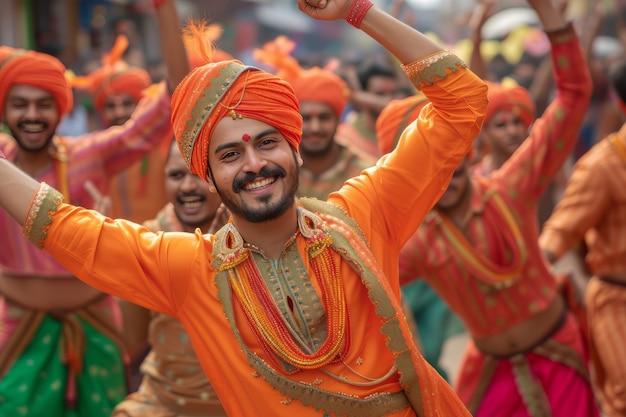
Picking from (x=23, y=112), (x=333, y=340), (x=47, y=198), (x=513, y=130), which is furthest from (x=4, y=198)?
(x=513, y=130)

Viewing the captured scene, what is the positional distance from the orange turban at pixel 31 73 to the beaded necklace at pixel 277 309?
2513mm

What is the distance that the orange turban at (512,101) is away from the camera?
268 inches

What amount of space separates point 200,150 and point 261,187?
240 mm

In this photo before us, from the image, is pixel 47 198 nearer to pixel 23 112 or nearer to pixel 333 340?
pixel 333 340

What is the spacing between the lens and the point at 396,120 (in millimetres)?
5059

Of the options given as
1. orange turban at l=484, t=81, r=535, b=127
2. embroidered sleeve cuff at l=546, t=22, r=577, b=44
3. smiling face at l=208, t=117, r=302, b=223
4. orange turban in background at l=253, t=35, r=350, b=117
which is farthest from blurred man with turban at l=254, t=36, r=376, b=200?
smiling face at l=208, t=117, r=302, b=223

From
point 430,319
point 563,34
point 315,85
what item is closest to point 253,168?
point 563,34

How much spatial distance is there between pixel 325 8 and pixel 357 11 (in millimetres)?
106

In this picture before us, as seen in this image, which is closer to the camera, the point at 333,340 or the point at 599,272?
the point at 333,340

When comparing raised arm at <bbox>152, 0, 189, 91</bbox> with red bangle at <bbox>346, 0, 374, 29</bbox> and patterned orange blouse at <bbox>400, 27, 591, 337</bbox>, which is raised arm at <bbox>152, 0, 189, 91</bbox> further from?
red bangle at <bbox>346, 0, 374, 29</bbox>

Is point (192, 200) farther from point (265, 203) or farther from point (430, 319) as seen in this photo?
point (430, 319)

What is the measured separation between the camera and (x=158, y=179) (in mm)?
7695

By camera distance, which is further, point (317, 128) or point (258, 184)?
point (317, 128)

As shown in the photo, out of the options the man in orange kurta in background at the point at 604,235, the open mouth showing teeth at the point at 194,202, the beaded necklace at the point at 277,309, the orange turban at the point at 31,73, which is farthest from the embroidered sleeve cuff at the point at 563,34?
the orange turban at the point at 31,73
